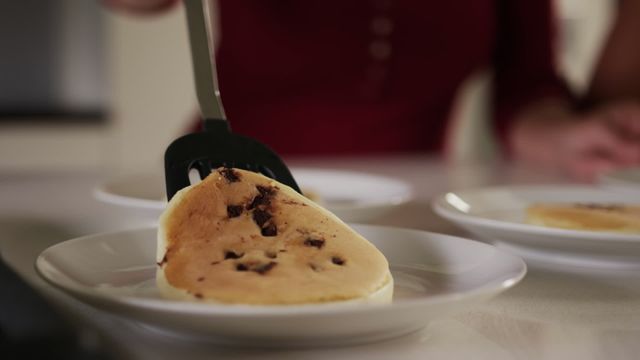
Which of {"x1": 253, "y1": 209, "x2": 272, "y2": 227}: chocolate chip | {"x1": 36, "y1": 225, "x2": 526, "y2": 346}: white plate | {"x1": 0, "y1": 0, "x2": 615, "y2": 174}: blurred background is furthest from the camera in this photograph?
{"x1": 0, "y1": 0, "x2": 615, "y2": 174}: blurred background

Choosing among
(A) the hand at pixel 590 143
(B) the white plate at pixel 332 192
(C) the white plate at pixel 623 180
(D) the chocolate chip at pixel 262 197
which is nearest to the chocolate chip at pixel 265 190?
(D) the chocolate chip at pixel 262 197

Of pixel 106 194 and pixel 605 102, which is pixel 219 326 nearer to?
pixel 106 194

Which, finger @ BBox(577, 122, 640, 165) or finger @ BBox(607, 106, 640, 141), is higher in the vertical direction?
finger @ BBox(607, 106, 640, 141)

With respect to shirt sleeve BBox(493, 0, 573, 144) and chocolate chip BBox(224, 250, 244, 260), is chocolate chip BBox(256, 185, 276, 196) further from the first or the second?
shirt sleeve BBox(493, 0, 573, 144)

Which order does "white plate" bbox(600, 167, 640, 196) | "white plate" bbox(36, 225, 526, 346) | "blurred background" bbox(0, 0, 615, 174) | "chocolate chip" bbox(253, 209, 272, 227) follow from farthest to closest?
1. "blurred background" bbox(0, 0, 615, 174)
2. "white plate" bbox(600, 167, 640, 196)
3. "chocolate chip" bbox(253, 209, 272, 227)
4. "white plate" bbox(36, 225, 526, 346)

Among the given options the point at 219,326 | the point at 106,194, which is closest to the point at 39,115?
the point at 106,194

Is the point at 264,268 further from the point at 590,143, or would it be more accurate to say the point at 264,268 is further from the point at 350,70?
the point at 350,70

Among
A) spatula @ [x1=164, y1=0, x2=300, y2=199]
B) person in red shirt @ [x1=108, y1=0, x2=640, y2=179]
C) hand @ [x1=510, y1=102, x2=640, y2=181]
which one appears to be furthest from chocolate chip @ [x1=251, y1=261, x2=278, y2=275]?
person in red shirt @ [x1=108, y1=0, x2=640, y2=179]
